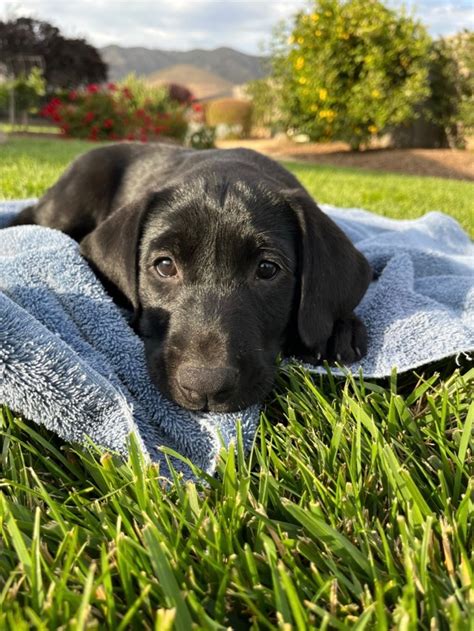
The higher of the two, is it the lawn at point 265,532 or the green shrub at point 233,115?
the green shrub at point 233,115

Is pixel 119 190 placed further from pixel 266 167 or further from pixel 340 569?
pixel 340 569

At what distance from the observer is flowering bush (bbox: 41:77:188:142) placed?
62.6 ft

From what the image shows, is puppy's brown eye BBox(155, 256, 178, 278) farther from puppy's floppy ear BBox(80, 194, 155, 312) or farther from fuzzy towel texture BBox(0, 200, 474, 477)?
fuzzy towel texture BBox(0, 200, 474, 477)

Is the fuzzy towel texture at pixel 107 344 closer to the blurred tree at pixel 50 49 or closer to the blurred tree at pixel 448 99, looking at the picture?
the blurred tree at pixel 448 99

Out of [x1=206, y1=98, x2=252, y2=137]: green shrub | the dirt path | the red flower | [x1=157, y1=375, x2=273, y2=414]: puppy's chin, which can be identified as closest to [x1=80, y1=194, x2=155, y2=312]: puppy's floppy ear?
[x1=157, y1=375, x2=273, y2=414]: puppy's chin

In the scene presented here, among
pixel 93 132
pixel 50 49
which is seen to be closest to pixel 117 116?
pixel 93 132

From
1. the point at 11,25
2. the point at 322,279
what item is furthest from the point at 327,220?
the point at 11,25

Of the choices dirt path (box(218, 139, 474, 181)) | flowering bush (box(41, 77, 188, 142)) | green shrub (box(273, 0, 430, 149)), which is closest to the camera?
dirt path (box(218, 139, 474, 181))

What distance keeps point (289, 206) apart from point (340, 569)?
73.1 inches

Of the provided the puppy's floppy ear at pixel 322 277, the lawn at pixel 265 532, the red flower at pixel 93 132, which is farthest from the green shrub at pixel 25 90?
the lawn at pixel 265 532

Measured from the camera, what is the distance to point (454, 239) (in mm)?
5137

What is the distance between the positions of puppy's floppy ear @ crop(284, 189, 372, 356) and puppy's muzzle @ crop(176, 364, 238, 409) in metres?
0.66

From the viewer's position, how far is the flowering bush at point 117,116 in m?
19.1

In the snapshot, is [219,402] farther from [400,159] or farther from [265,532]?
[400,159]
